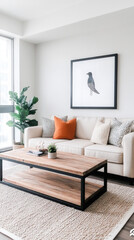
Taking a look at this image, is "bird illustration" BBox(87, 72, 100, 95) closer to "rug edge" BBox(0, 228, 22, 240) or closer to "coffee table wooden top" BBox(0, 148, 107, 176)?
"coffee table wooden top" BBox(0, 148, 107, 176)

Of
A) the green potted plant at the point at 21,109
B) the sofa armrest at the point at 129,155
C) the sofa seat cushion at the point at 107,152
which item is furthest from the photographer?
the green potted plant at the point at 21,109

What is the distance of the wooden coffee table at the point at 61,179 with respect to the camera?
2119 mm

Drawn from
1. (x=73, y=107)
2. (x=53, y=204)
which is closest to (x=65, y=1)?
(x=73, y=107)

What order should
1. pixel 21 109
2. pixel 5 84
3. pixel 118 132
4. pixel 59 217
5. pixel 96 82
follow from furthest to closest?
pixel 5 84, pixel 21 109, pixel 96 82, pixel 118 132, pixel 59 217

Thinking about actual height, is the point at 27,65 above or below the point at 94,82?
above

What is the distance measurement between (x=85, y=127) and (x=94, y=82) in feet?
3.04

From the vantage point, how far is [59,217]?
6.43ft

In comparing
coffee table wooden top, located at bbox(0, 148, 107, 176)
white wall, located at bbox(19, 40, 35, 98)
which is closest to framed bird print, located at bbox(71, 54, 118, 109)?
white wall, located at bbox(19, 40, 35, 98)

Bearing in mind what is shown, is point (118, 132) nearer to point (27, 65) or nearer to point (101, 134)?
point (101, 134)

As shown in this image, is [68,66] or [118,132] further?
[68,66]

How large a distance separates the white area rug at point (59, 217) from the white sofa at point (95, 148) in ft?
1.27

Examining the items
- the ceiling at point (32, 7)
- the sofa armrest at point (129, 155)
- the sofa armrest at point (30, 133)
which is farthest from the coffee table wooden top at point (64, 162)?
the ceiling at point (32, 7)

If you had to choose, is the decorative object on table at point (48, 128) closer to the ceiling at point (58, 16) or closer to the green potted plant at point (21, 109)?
the green potted plant at point (21, 109)

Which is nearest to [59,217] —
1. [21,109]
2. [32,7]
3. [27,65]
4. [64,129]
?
[64,129]
